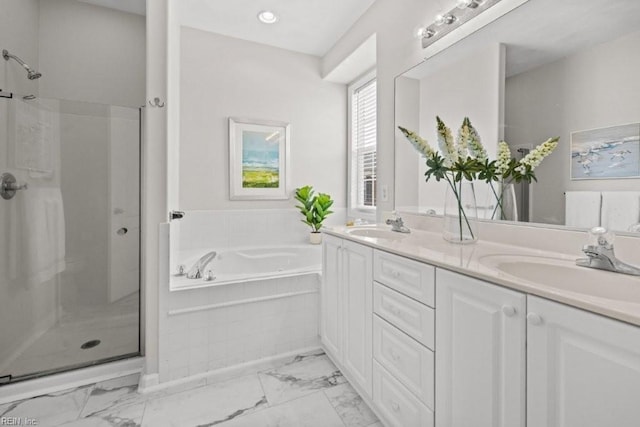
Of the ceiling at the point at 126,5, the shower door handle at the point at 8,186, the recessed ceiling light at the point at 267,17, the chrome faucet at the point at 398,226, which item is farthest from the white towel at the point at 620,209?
the ceiling at the point at 126,5

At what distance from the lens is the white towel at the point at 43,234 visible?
178cm

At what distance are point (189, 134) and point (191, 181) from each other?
435mm

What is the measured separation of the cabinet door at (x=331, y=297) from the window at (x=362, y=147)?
1287 mm

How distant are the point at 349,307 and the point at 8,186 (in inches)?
84.6

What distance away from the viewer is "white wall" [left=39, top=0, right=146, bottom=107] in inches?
83.1

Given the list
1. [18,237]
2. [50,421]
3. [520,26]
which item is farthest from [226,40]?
[50,421]

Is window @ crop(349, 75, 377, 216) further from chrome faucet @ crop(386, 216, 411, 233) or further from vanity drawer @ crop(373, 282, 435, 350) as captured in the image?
vanity drawer @ crop(373, 282, 435, 350)

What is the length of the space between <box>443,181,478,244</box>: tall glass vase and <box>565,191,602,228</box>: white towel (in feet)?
1.15

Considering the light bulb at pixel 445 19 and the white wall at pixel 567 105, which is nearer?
the white wall at pixel 567 105

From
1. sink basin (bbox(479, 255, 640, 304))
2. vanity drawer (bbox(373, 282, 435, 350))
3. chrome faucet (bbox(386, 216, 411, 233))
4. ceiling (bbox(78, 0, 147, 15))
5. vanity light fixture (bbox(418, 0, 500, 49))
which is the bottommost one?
vanity drawer (bbox(373, 282, 435, 350))

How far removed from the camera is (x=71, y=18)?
2.18 metres

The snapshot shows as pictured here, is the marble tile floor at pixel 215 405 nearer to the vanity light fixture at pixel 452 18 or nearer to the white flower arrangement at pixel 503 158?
the white flower arrangement at pixel 503 158

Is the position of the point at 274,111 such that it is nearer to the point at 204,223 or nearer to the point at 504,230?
the point at 204,223

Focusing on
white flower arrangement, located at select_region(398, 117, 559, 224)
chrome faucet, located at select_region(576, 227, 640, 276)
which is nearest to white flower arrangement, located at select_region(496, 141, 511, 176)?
white flower arrangement, located at select_region(398, 117, 559, 224)
